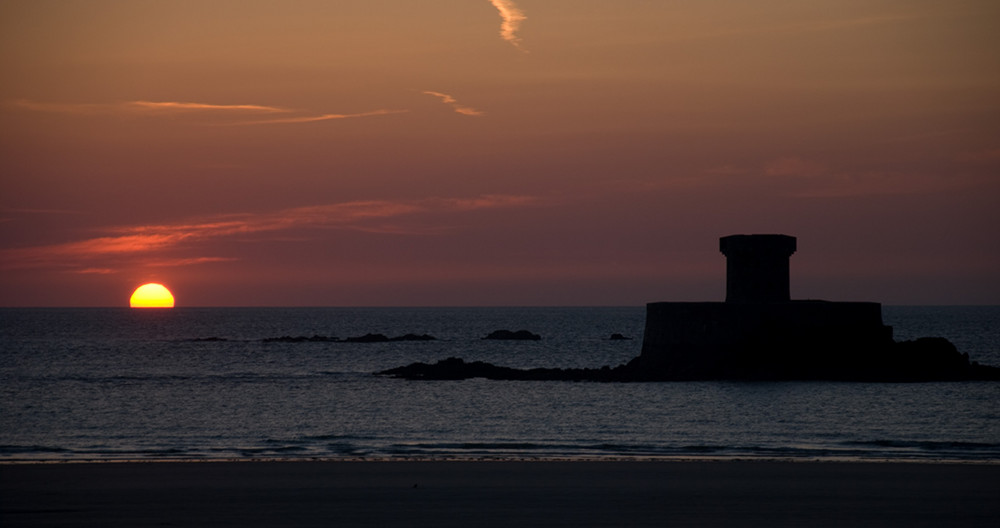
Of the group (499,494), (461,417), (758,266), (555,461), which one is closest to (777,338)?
(758,266)

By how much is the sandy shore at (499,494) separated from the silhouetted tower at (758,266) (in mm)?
32925

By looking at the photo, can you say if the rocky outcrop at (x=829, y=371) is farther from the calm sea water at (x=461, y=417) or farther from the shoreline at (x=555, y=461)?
the shoreline at (x=555, y=461)

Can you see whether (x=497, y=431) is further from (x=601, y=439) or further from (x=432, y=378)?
(x=432, y=378)

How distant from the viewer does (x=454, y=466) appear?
23.6 meters

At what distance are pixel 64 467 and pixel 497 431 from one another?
15184 millimetres

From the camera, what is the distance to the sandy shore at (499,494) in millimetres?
17312

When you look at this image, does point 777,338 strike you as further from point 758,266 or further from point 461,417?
point 461,417

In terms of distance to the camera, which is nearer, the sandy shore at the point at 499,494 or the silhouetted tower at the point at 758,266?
the sandy shore at the point at 499,494

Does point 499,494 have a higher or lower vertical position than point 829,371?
lower

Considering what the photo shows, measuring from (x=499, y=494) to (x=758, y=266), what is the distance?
39.3 metres

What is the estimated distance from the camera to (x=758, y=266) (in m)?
56.8

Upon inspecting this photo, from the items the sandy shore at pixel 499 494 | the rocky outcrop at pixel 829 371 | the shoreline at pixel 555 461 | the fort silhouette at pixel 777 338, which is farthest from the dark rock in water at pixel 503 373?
the sandy shore at pixel 499 494

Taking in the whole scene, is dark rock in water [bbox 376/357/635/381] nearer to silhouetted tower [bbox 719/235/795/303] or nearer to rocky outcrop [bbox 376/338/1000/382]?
rocky outcrop [bbox 376/338/1000/382]

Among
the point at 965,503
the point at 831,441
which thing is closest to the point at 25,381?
the point at 831,441
